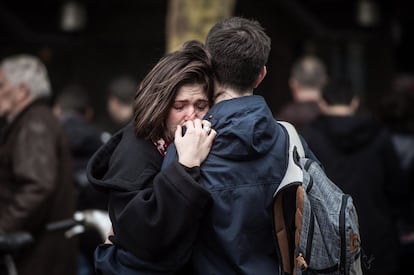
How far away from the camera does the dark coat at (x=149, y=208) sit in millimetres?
2576

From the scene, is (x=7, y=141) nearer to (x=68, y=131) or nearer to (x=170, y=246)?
(x=68, y=131)

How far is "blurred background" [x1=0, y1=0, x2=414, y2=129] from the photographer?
922 centimetres

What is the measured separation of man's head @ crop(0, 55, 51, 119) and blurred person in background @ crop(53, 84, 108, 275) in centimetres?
85

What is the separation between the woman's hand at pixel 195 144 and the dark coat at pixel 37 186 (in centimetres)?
225

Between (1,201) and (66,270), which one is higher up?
(1,201)

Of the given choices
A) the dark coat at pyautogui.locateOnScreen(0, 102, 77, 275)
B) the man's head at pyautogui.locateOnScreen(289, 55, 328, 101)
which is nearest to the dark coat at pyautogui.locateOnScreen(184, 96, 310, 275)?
the dark coat at pyautogui.locateOnScreen(0, 102, 77, 275)

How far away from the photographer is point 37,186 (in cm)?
473

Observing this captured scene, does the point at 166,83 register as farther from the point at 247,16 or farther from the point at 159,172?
the point at 247,16

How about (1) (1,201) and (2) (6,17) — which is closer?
(1) (1,201)

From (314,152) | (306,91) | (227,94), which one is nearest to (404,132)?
(306,91)

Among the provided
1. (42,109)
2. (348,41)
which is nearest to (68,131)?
(42,109)

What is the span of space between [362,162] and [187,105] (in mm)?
2180

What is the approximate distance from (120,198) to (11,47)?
28.6ft

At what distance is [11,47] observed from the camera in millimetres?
10984
